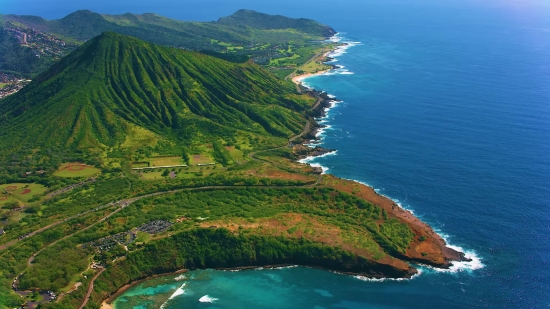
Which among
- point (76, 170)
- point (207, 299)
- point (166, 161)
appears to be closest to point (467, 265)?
point (207, 299)

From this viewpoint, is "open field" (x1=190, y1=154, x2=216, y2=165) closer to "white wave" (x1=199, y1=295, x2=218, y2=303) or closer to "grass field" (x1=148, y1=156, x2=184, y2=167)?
"grass field" (x1=148, y1=156, x2=184, y2=167)

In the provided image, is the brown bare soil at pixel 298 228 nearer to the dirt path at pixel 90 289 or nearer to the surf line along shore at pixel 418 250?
the surf line along shore at pixel 418 250

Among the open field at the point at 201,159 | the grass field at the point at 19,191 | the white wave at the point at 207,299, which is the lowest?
the white wave at the point at 207,299

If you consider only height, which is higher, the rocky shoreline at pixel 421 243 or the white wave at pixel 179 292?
the rocky shoreline at pixel 421 243

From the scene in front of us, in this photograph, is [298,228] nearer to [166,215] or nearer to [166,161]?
[166,215]

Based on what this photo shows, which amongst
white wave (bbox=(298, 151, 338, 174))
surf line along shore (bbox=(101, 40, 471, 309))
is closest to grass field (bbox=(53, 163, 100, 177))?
surf line along shore (bbox=(101, 40, 471, 309))

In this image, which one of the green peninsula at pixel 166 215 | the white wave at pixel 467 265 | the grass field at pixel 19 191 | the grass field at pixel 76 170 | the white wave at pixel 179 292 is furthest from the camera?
A: the grass field at pixel 76 170

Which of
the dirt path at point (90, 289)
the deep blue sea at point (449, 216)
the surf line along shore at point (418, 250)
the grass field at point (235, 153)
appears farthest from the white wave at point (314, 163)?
the dirt path at point (90, 289)
